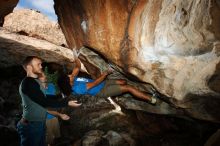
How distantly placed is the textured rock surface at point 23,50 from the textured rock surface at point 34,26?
197 centimetres

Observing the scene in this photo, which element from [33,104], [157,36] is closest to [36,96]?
[33,104]

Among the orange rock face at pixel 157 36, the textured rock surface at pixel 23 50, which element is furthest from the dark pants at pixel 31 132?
the textured rock surface at pixel 23 50

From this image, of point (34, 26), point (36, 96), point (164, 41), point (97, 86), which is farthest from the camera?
point (34, 26)

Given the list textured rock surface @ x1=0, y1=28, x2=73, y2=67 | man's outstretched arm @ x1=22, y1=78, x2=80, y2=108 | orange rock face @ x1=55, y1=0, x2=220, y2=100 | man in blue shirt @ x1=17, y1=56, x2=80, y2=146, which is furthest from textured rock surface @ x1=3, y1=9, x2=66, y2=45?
man's outstretched arm @ x1=22, y1=78, x2=80, y2=108

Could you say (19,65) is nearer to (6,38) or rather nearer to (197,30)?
(6,38)

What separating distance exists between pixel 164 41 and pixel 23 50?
6539 mm

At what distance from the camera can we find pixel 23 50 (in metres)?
9.42

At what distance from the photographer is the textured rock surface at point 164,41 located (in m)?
3.83

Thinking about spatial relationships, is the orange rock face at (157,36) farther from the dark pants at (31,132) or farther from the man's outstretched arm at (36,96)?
the dark pants at (31,132)

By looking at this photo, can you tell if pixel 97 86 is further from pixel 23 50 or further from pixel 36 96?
pixel 23 50

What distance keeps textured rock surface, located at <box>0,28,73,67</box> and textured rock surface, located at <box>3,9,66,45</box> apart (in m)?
1.97

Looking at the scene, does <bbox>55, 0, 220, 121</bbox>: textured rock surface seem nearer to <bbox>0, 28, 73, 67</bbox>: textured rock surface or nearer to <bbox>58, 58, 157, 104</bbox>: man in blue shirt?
<bbox>58, 58, 157, 104</bbox>: man in blue shirt

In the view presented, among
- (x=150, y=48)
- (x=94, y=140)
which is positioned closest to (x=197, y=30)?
(x=150, y=48)

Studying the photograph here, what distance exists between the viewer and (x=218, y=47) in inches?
146
